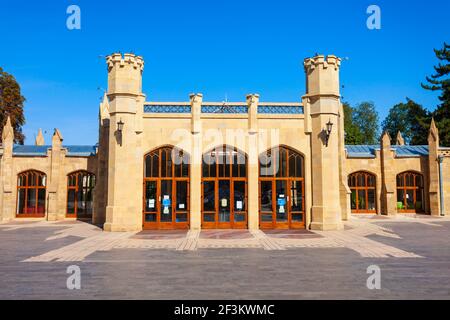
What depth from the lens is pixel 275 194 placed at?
18.6 m

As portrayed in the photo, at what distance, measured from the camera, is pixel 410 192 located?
28.6 metres

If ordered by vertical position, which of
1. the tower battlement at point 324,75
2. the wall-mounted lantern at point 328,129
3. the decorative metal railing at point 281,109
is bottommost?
the wall-mounted lantern at point 328,129

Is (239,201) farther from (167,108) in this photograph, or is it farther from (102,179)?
(102,179)

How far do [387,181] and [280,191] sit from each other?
505 inches

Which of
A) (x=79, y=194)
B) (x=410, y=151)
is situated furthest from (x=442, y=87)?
(x=79, y=194)

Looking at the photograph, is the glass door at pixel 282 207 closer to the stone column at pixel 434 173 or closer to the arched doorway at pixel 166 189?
the arched doorway at pixel 166 189

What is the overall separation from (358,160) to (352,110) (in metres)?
42.8

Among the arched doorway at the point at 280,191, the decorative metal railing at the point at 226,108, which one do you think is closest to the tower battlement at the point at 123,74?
the decorative metal railing at the point at 226,108

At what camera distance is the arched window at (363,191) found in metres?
28.4

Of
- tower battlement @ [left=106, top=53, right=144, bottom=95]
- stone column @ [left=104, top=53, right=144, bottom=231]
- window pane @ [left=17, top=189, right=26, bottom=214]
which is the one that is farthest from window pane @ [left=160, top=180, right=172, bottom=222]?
window pane @ [left=17, top=189, right=26, bottom=214]

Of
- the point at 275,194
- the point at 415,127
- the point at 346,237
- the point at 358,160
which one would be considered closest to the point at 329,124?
the point at 275,194

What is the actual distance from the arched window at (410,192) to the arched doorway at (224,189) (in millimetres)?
15920

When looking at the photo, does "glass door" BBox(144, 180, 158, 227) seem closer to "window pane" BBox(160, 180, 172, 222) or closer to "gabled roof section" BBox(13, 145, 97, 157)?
"window pane" BBox(160, 180, 172, 222)
